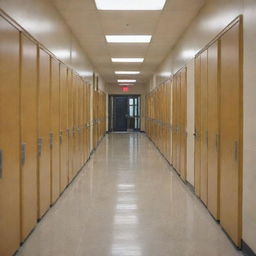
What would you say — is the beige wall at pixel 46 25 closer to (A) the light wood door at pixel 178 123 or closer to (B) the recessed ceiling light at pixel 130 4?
(B) the recessed ceiling light at pixel 130 4

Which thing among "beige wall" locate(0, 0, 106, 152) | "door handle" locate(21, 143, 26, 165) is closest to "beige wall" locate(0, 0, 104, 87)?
"beige wall" locate(0, 0, 106, 152)

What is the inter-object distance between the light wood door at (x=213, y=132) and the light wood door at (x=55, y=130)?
7.93ft

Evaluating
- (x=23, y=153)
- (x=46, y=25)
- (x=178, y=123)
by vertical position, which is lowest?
(x=23, y=153)

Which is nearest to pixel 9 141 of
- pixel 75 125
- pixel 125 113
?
pixel 75 125

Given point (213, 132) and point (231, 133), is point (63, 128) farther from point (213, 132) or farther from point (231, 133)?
point (231, 133)

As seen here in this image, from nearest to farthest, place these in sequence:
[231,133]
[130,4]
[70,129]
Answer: [231,133]
[130,4]
[70,129]

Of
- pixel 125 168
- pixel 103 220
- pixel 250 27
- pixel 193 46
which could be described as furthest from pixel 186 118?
pixel 250 27

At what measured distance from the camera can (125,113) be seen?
2439cm

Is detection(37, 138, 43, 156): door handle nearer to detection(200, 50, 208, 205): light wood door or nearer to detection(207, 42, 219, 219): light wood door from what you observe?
detection(207, 42, 219, 219): light wood door

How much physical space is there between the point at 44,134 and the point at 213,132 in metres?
2.40

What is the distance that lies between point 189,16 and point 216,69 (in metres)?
2.35

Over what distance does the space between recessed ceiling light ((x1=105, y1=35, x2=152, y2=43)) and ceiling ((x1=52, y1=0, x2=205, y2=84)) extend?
16cm

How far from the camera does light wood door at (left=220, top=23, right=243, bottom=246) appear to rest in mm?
3650

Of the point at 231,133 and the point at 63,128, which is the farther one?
the point at 63,128
